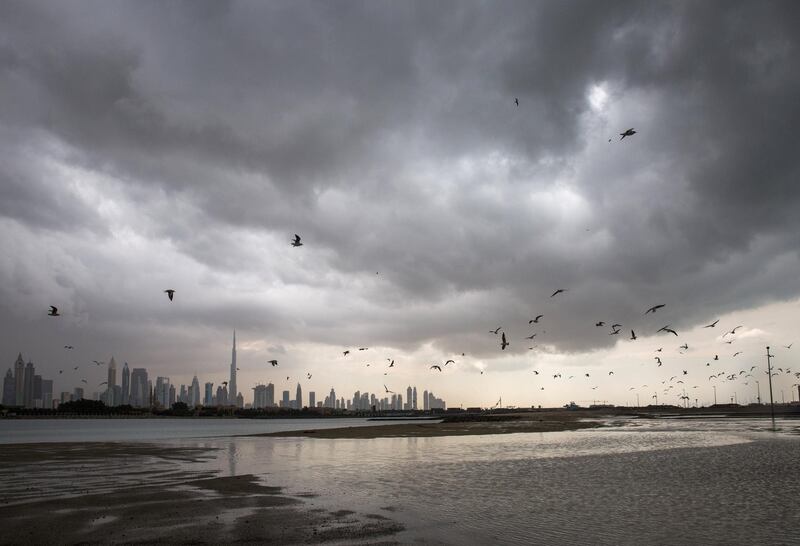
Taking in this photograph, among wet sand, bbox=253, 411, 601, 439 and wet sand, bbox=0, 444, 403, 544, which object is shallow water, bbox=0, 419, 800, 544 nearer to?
wet sand, bbox=0, 444, 403, 544

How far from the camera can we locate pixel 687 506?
21.1m

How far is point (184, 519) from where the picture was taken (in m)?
18.8

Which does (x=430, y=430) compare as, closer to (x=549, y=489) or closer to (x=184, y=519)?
(x=549, y=489)

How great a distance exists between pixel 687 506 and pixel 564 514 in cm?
549

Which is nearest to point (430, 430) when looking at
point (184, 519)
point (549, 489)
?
point (549, 489)

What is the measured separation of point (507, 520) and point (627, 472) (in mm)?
15897

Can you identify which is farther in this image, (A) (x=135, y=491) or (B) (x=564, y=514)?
(A) (x=135, y=491)

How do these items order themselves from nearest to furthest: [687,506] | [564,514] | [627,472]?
[564,514] → [687,506] → [627,472]

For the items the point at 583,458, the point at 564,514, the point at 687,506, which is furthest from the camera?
the point at 583,458

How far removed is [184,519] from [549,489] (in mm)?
15880

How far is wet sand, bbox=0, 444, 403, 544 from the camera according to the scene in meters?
Answer: 16.2

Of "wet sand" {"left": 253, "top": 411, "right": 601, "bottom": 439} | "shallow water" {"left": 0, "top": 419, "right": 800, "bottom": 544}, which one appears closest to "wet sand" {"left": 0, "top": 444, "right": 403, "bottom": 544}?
"shallow water" {"left": 0, "top": 419, "right": 800, "bottom": 544}

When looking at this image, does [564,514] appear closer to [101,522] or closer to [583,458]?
[101,522]

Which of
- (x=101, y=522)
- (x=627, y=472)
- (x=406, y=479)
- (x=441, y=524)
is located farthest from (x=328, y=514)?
(x=627, y=472)
